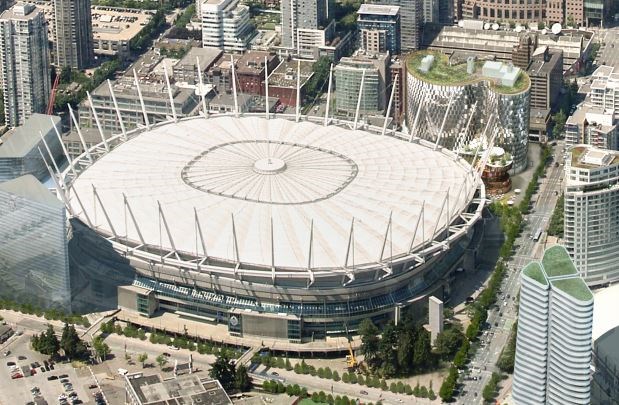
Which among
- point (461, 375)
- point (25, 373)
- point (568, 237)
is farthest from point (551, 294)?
point (25, 373)

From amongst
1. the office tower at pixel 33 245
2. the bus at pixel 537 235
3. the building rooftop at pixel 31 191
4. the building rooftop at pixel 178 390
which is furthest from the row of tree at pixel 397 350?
the building rooftop at pixel 31 191

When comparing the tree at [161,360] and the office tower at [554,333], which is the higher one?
the office tower at [554,333]

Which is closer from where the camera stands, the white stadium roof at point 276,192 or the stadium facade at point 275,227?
the stadium facade at point 275,227

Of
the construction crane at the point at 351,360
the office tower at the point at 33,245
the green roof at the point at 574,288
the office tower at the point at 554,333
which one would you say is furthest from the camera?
the office tower at the point at 33,245

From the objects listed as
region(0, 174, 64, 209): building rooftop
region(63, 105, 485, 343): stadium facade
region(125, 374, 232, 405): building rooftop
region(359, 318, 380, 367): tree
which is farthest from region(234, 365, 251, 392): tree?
region(0, 174, 64, 209): building rooftop

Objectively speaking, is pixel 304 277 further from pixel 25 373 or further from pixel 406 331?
pixel 25 373

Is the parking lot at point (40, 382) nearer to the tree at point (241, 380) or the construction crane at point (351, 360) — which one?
the tree at point (241, 380)

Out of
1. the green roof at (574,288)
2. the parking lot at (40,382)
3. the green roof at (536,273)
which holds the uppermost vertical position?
the green roof at (536,273)
